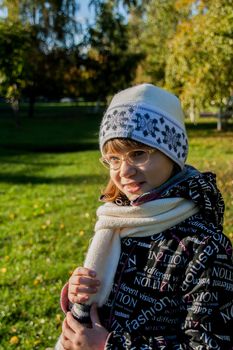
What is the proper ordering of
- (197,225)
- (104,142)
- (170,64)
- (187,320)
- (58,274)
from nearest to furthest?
(187,320) < (197,225) < (104,142) < (58,274) < (170,64)

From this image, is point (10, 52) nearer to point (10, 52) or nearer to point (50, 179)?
point (10, 52)

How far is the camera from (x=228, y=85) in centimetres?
1778

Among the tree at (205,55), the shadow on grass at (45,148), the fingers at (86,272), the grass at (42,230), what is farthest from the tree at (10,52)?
the shadow on grass at (45,148)

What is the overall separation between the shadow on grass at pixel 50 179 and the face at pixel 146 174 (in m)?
10.5

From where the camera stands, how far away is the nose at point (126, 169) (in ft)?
6.47

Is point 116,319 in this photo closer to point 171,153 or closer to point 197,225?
point 197,225

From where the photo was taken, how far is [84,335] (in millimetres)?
1902

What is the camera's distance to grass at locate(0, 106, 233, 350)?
4.93 m

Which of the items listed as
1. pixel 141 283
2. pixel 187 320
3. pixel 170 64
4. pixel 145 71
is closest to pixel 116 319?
pixel 141 283

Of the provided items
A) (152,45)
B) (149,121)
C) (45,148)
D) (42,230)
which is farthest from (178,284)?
(152,45)

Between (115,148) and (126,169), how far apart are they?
3.8 inches

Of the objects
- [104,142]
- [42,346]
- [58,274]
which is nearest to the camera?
[104,142]

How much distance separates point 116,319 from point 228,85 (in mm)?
16506

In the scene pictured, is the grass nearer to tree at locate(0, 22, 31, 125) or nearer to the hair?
A: tree at locate(0, 22, 31, 125)
